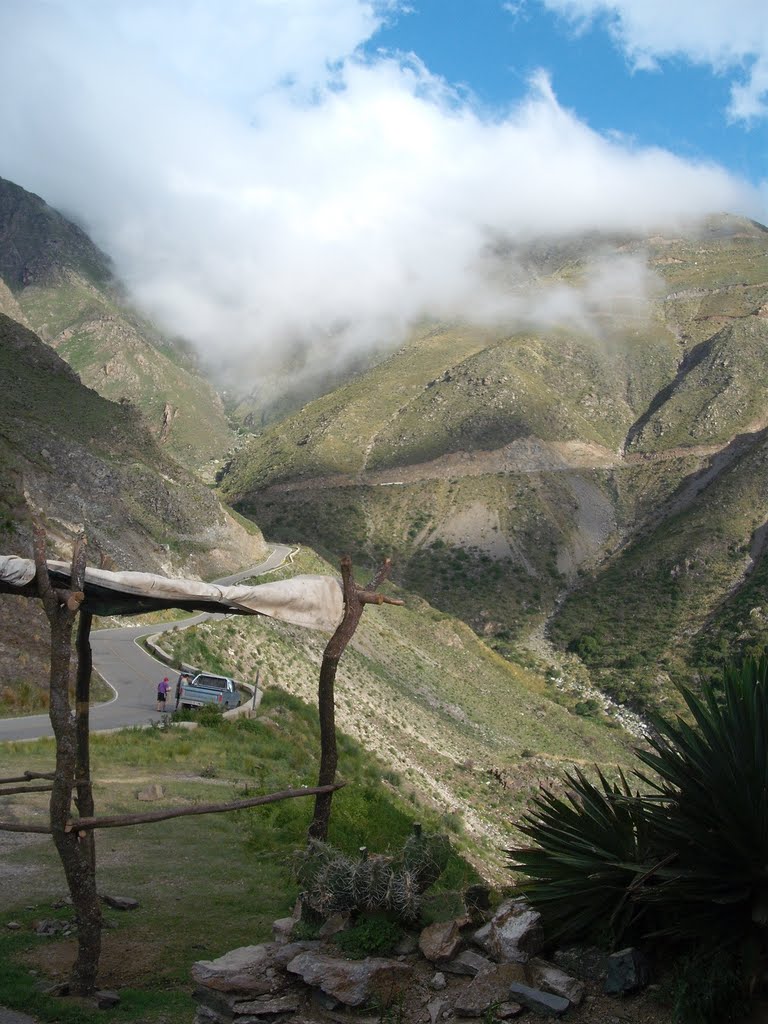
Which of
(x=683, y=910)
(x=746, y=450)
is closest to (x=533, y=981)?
(x=683, y=910)

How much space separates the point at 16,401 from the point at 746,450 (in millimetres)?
79641

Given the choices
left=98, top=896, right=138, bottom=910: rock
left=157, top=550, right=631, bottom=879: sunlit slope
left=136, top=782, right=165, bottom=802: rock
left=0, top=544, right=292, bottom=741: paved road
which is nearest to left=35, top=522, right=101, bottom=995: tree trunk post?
left=98, top=896, right=138, bottom=910: rock

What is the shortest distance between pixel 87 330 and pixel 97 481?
460 ft

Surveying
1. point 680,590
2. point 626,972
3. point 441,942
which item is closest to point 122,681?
point 441,942

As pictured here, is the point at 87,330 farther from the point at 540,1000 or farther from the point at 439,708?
the point at 540,1000

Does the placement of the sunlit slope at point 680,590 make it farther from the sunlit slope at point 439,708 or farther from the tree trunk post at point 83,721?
the tree trunk post at point 83,721

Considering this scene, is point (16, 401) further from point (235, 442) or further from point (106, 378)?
point (235, 442)

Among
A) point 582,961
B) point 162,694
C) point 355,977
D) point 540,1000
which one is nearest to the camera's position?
point 540,1000

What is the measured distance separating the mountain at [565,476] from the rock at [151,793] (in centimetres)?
5281

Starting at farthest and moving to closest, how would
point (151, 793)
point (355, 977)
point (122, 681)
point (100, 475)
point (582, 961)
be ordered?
point (100, 475), point (122, 681), point (151, 793), point (355, 977), point (582, 961)

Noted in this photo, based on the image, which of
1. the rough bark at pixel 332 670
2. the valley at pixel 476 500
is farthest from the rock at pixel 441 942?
the valley at pixel 476 500

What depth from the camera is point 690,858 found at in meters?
5.93

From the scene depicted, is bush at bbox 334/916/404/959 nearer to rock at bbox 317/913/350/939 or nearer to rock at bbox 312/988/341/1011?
rock at bbox 317/913/350/939

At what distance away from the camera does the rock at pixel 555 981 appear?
5766 mm
